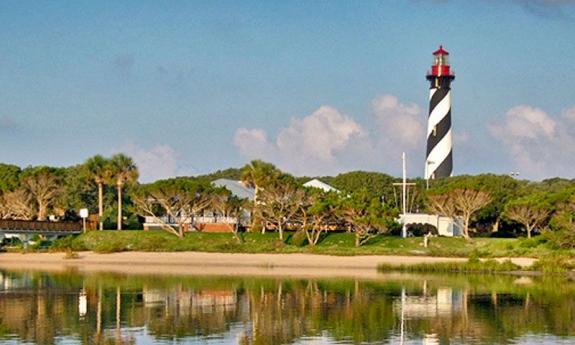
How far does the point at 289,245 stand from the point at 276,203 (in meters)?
4.74

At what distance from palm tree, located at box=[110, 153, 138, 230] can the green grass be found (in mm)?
28372

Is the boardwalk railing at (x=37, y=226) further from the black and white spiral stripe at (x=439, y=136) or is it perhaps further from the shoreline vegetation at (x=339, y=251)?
the black and white spiral stripe at (x=439, y=136)

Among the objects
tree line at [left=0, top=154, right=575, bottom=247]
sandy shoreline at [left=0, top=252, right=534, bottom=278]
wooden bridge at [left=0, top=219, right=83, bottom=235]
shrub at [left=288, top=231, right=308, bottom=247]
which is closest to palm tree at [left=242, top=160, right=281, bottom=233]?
tree line at [left=0, top=154, right=575, bottom=247]

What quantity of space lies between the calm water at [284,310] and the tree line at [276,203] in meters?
19.0

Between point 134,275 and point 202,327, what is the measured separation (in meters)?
29.5

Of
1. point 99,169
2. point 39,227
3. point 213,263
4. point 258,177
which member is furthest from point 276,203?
point 39,227

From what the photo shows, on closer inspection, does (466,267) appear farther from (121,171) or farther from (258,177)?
(121,171)

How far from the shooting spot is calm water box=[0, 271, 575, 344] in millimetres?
39312

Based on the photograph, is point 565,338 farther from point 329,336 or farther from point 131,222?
point 131,222

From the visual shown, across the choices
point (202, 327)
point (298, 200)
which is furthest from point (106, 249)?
point (202, 327)

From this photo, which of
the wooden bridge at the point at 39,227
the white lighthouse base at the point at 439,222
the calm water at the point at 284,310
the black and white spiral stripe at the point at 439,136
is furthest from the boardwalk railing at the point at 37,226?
the black and white spiral stripe at the point at 439,136

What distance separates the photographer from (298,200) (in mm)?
88875

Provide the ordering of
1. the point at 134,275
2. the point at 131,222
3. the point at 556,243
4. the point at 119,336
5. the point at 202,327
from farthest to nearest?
the point at 131,222
the point at 556,243
the point at 134,275
the point at 202,327
the point at 119,336

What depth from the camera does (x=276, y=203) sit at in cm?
9025
